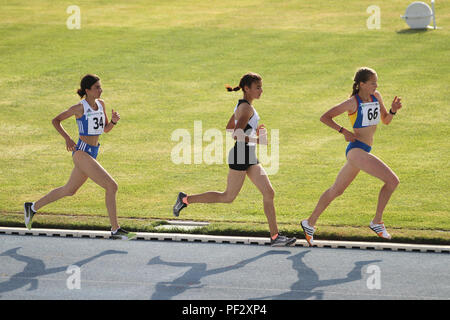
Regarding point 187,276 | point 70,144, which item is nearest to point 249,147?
point 187,276

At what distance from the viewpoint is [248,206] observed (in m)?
11.6

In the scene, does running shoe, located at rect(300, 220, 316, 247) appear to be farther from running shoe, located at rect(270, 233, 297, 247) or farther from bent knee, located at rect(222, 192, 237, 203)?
bent knee, located at rect(222, 192, 237, 203)

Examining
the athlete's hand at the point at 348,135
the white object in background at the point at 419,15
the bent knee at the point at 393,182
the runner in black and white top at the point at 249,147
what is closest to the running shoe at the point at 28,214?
the runner in black and white top at the point at 249,147

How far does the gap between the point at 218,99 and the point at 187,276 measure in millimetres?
11368

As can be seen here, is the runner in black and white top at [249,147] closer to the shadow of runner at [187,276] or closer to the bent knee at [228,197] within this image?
the bent knee at [228,197]

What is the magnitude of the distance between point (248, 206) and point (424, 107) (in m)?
7.90

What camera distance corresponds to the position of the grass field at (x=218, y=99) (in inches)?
450

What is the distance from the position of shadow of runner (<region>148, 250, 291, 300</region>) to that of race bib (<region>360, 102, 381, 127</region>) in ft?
6.23

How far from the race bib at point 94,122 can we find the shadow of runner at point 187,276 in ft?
6.13

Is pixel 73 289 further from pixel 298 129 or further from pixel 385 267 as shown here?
pixel 298 129

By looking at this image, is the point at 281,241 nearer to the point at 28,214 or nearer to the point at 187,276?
the point at 187,276

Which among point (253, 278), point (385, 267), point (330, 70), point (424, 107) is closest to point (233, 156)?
point (253, 278)

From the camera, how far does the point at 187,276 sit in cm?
830

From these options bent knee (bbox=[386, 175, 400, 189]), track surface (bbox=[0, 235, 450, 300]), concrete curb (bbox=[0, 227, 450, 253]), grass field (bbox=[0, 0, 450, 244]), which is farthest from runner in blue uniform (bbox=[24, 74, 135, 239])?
bent knee (bbox=[386, 175, 400, 189])
